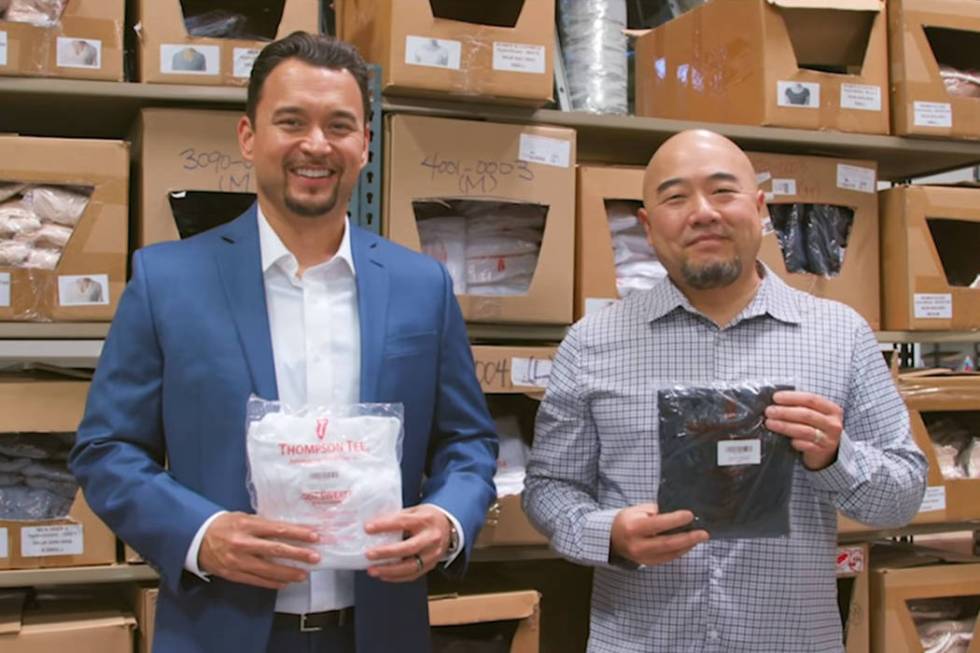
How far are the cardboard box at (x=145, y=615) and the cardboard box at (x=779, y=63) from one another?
1.65m

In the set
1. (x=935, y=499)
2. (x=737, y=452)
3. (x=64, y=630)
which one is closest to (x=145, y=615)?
(x=64, y=630)

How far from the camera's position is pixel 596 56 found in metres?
2.38

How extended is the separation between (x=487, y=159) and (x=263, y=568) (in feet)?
3.63

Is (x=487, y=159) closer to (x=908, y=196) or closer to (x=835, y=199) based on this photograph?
(x=835, y=199)

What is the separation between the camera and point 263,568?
1235mm

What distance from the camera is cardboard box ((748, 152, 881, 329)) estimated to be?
7.62 ft

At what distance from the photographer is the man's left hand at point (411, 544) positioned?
124 cm

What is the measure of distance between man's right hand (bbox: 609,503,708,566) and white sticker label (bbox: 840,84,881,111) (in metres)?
1.25

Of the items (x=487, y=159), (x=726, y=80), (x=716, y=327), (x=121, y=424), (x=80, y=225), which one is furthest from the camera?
(x=726, y=80)

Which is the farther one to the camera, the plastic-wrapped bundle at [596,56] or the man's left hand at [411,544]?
the plastic-wrapped bundle at [596,56]

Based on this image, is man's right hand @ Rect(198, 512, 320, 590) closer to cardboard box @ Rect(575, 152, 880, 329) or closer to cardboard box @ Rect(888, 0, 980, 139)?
cardboard box @ Rect(575, 152, 880, 329)

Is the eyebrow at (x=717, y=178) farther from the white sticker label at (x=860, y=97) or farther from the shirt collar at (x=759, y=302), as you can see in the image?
the white sticker label at (x=860, y=97)

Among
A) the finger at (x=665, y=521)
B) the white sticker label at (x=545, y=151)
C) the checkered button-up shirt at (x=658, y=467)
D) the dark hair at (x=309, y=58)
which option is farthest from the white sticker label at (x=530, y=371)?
the dark hair at (x=309, y=58)

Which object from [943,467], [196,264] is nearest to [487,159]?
[196,264]
